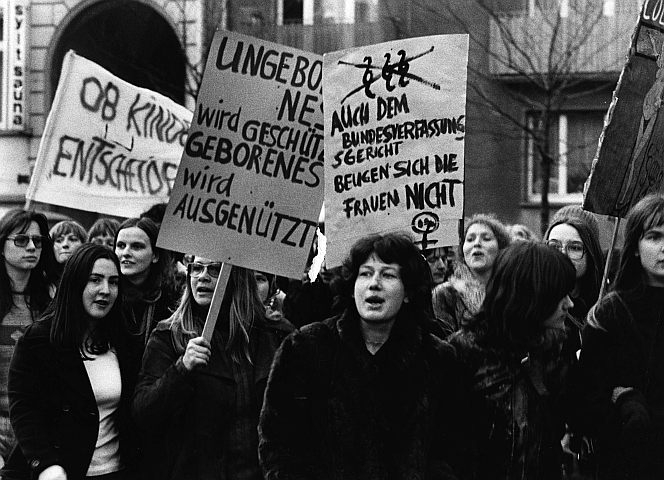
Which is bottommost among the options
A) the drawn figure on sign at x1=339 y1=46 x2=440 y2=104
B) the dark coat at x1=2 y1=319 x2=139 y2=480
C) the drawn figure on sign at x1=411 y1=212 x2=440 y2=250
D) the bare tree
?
the dark coat at x1=2 y1=319 x2=139 y2=480

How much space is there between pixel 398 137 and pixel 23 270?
243cm

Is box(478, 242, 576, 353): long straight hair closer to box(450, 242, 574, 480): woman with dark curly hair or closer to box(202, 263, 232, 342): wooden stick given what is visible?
box(450, 242, 574, 480): woman with dark curly hair

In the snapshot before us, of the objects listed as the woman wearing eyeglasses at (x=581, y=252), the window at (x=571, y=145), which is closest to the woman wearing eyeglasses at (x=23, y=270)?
the woman wearing eyeglasses at (x=581, y=252)

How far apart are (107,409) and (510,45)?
16.4 m

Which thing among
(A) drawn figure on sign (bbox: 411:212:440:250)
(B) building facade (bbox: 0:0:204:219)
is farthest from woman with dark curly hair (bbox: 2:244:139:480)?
(B) building facade (bbox: 0:0:204:219)

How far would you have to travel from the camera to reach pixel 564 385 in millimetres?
4512

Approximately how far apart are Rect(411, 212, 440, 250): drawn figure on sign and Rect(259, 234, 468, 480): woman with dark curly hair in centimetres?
115

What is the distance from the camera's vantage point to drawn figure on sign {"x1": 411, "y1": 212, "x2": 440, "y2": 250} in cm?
577

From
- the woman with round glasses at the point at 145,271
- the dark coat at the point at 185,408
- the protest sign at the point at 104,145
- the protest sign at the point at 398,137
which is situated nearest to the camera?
the dark coat at the point at 185,408

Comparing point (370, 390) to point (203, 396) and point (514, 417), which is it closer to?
point (514, 417)

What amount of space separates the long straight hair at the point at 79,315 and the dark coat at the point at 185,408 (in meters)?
0.31

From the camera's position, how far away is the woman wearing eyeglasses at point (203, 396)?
16.3ft

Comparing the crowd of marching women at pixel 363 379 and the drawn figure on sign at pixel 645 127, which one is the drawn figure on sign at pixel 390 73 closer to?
the drawn figure on sign at pixel 645 127

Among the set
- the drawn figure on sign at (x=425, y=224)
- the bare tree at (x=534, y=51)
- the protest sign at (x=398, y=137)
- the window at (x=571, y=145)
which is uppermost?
the bare tree at (x=534, y=51)
